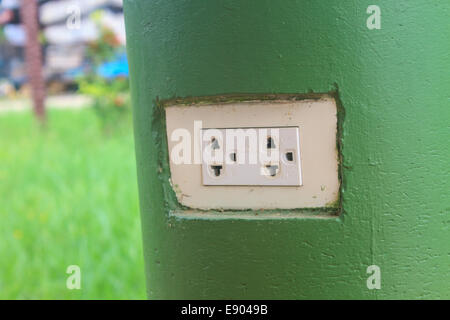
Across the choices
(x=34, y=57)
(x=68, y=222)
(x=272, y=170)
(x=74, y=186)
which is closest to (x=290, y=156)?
(x=272, y=170)

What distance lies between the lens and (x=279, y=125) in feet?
2.64

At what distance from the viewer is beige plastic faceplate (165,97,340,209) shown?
31.1 inches

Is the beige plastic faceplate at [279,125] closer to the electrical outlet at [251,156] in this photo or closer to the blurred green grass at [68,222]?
the electrical outlet at [251,156]

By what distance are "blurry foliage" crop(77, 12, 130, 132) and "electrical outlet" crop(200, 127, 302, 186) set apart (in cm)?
448

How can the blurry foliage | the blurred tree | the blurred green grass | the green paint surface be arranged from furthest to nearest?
the blurred tree
the blurry foliage
the blurred green grass
the green paint surface

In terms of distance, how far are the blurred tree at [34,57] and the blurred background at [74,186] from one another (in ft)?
0.04

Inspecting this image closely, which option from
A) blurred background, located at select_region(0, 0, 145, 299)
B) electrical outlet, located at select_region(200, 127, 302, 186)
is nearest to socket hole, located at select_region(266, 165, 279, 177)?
electrical outlet, located at select_region(200, 127, 302, 186)

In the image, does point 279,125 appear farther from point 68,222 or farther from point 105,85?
point 105,85

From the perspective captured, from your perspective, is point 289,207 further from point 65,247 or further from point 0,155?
point 0,155

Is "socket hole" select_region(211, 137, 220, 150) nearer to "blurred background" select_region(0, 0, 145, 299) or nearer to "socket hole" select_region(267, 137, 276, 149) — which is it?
"socket hole" select_region(267, 137, 276, 149)

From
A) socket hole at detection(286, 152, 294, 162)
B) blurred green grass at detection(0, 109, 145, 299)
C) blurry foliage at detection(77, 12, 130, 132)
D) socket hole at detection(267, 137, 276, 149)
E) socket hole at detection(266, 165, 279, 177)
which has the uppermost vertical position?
blurry foliage at detection(77, 12, 130, 132)

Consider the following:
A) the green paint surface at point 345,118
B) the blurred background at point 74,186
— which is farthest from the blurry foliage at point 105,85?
the green paint surface at point 345,118

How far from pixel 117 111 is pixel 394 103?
15.3 ft
